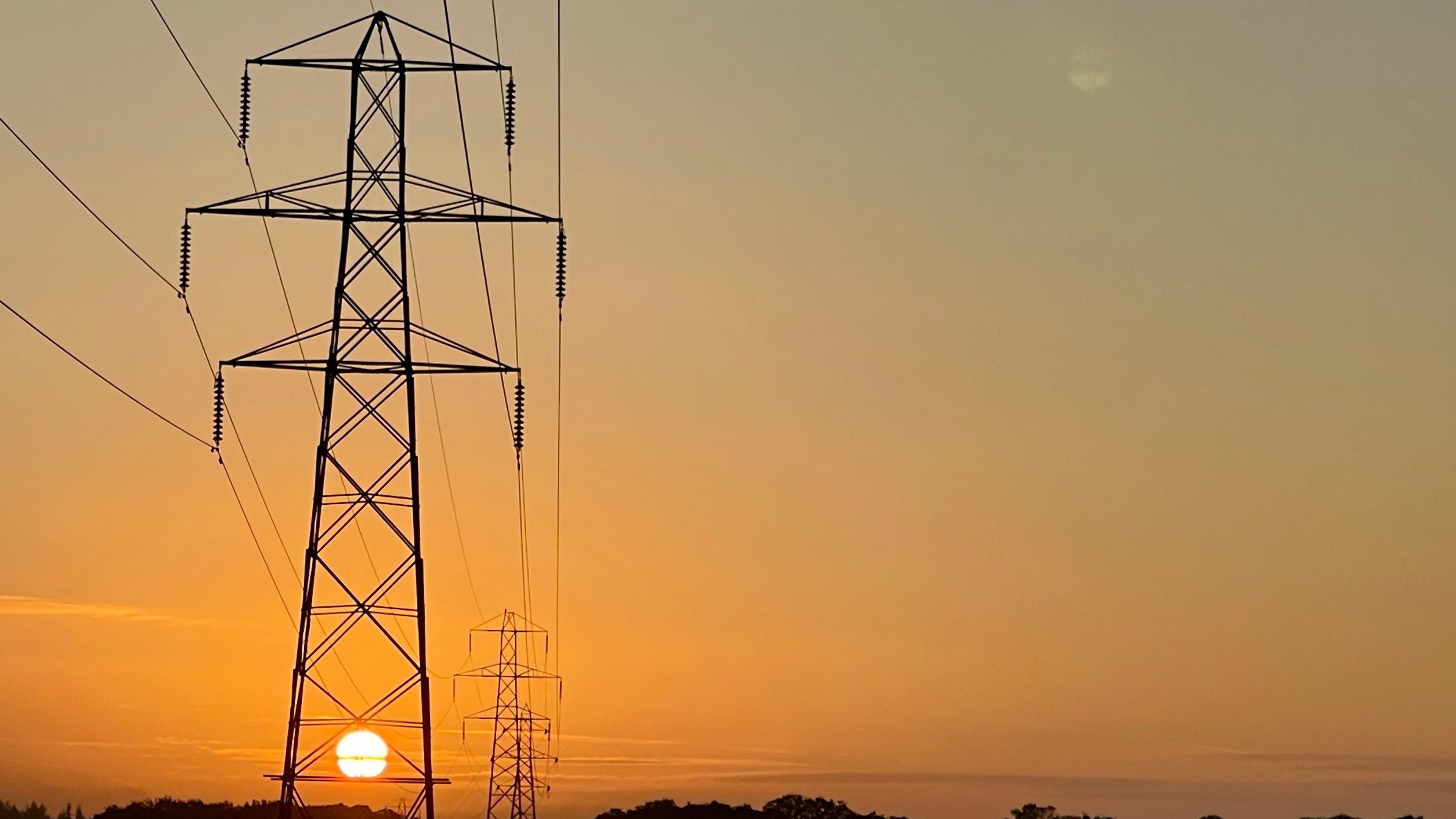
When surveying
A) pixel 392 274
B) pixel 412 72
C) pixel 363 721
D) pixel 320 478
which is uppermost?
pixel 412 72

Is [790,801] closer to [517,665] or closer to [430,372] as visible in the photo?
[517,665]

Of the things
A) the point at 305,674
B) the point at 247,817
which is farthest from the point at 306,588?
the point at 247,817

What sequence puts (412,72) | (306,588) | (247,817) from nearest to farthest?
(306,588) → (412,72) → (247,817)

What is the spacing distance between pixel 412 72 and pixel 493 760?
183ft

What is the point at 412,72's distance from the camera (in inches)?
1753

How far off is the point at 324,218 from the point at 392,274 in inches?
74.8

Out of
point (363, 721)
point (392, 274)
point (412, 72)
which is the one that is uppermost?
point (412, 72)

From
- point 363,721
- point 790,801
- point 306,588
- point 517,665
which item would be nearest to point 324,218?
point 306,588

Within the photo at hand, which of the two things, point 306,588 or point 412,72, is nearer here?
point 306,588

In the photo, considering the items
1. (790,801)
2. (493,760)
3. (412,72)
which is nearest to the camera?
(412,72)

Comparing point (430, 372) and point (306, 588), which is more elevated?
point (430, 372)

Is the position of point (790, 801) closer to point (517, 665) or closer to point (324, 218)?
point (517, 665)

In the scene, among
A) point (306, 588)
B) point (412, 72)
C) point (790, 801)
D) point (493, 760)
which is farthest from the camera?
point (790, 801)

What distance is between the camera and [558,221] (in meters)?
41.7
